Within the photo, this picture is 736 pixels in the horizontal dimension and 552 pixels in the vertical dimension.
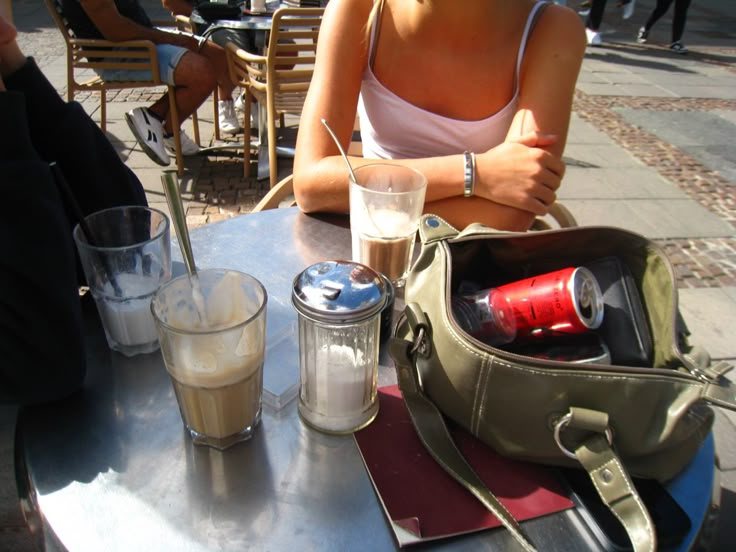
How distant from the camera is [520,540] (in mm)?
667

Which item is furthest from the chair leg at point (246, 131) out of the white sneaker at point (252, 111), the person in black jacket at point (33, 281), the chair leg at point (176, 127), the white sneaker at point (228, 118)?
the person in black jacket at point (33, 281)

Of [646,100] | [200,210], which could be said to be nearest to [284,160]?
[200,210]

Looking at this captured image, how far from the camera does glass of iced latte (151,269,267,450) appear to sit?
0.73 meters

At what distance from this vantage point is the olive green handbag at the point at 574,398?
2.21 feet

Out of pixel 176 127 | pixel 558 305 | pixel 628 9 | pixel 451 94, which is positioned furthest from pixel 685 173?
pixel 628 9

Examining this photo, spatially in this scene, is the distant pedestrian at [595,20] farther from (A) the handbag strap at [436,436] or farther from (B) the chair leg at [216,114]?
(A) the handbag strap at [436,436]

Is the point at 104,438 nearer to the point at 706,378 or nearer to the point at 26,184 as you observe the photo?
the point at 26,184

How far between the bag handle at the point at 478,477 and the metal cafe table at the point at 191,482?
0.07 m

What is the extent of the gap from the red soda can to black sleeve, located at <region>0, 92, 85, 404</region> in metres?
0.69

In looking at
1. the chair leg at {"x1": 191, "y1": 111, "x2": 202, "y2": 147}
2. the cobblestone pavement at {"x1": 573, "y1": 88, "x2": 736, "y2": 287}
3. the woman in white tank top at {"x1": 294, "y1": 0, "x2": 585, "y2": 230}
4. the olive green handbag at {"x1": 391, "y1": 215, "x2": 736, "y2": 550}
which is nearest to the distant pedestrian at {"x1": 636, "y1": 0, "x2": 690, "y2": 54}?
the cobblestone pavement at {"x1": 573, "y1": 88, "x2": 736, "y2": 287}

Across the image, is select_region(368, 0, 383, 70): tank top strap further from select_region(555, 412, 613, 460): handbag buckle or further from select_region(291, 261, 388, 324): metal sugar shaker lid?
select_region(555, 412, 613, 460): handbag buckle

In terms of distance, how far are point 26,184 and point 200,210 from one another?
9.08ft

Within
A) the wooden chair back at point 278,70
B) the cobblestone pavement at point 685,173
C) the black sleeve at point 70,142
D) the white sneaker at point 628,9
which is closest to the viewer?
the black sleeve at point 70,142

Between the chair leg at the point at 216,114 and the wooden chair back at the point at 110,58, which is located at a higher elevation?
the wooden chair back at the point at 110,58
